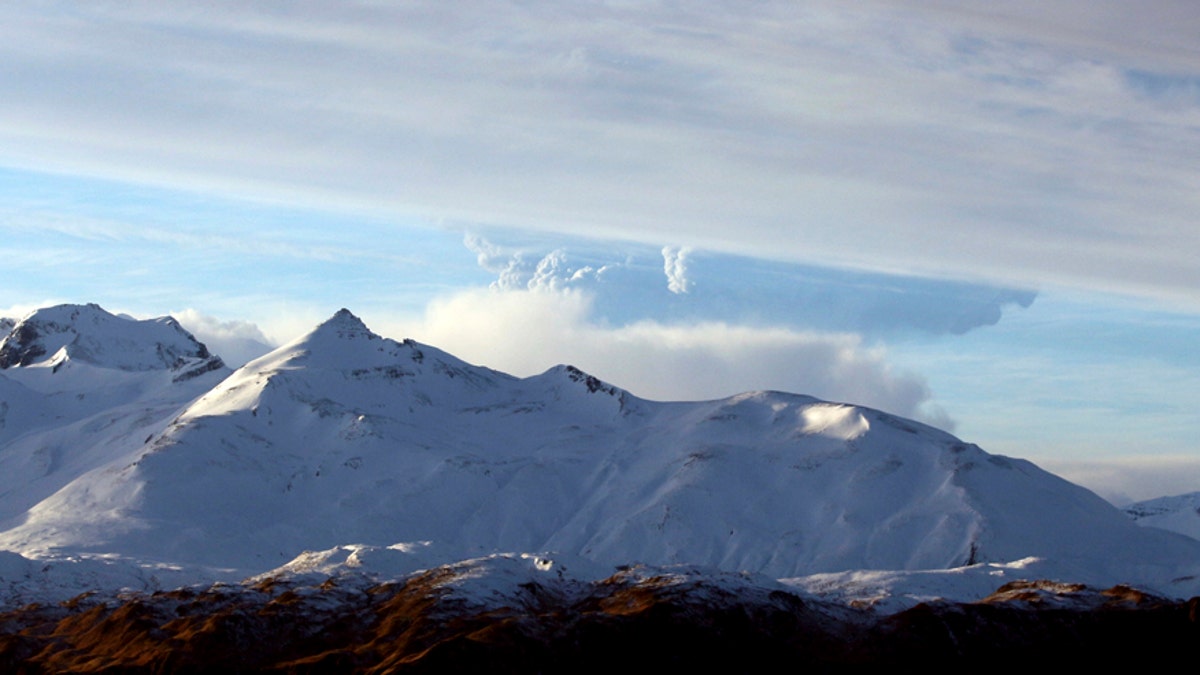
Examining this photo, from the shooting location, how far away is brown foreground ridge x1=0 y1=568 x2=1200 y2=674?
137250 mm

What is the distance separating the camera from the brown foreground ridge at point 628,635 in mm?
137250

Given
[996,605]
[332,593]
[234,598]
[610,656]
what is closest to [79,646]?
[234,598]

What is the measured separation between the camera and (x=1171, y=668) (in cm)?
14012

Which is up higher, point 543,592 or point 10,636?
point 543,592

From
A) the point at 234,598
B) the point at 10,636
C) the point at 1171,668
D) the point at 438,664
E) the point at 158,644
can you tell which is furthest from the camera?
the point at 234,598

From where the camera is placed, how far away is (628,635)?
14025 cm

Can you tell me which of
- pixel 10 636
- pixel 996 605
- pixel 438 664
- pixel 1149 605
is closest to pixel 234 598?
pixel 10 636

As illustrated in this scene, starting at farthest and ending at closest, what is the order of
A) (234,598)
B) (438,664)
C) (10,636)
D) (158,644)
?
(234,598), (10,636), (158,644), (438,664)

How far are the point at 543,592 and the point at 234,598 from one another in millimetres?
39747

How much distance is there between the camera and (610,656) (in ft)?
451

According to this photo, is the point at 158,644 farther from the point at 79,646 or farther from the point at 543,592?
the point at 543,592

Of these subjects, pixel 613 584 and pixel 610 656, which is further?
pixel 613 584

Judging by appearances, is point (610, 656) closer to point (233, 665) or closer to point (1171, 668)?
point (233, 665)

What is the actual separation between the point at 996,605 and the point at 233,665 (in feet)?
271
